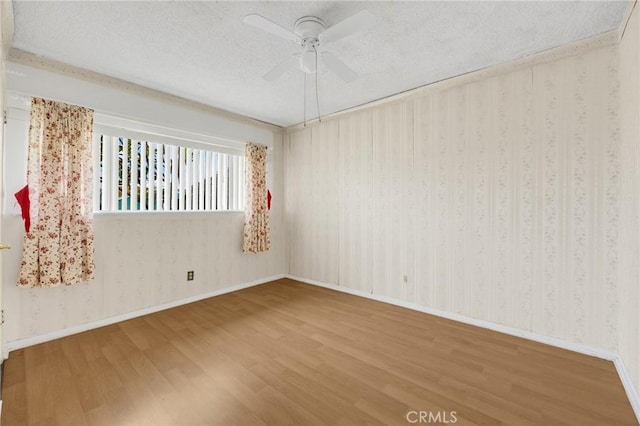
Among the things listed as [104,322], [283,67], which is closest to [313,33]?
[283,67]

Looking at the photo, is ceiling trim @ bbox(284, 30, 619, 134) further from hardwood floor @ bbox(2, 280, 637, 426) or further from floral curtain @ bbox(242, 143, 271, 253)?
hardwood floor @ bbox(2, 280, 637, 426)

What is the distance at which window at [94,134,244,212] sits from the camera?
3.02 metres

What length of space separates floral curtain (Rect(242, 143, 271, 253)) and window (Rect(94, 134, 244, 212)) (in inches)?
7.7

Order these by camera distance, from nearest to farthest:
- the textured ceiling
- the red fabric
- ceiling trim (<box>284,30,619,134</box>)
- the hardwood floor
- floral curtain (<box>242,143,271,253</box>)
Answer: the hardwood floor < the textured ceiling < ceiling trim (<box>284,30,619,134</box>) < the red fabric < floral curtain (<box>242,143,271,253</box>)

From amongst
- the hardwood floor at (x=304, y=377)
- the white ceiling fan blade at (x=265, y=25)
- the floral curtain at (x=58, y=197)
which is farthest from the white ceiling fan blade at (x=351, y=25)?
the floral curtain at (x=58, y=197)

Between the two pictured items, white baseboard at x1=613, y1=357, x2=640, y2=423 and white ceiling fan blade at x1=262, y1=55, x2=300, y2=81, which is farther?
white ceiling fan blade at x1=262, y1=55, x2=300, y2=81

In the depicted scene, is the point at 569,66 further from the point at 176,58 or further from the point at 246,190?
the point at 246,190

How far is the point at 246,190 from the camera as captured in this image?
4234mm

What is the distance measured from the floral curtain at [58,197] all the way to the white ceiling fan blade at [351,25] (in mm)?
2462

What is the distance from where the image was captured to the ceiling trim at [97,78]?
2.49 m

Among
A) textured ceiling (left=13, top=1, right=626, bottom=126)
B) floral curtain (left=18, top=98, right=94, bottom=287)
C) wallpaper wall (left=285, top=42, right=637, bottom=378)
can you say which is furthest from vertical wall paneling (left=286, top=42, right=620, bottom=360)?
floral curtain (left=18, top=98, right=94, bottom=287)

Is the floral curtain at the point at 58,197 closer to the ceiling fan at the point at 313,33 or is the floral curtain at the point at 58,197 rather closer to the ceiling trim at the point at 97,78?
the ceiling trim at the point at 97,78

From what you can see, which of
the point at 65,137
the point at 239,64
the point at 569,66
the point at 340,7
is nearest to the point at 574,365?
the point at 569,66

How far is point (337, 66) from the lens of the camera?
221 cm
